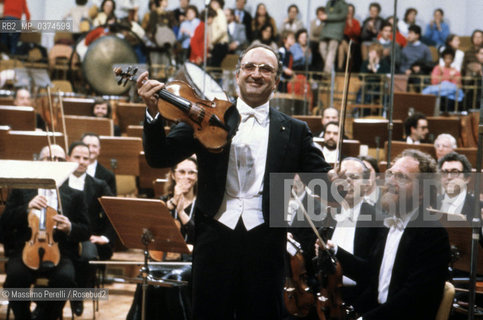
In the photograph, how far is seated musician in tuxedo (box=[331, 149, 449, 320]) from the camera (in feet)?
9.11

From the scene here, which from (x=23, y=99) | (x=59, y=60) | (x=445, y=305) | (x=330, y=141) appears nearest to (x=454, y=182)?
(x=330, y=141)

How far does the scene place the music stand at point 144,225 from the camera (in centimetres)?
364

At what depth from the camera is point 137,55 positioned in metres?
8.96

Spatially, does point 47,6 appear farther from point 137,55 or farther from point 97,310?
point 97,310

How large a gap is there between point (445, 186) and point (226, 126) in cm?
246

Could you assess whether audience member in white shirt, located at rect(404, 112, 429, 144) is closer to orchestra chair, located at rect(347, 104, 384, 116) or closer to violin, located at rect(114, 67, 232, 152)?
orchestra chair, located at rect(347, 104, 384, 116)

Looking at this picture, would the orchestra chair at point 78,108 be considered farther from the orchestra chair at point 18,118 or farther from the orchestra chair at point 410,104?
the orchestra chair at point 410,104

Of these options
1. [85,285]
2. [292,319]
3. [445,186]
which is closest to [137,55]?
[85,285]

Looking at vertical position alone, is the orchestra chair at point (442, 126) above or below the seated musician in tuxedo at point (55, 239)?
above

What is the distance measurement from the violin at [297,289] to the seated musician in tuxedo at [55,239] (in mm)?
1351

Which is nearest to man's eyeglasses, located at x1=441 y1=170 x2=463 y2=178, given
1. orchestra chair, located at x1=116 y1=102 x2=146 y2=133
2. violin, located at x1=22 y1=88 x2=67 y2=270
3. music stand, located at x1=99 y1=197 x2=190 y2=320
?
music stand, located at x1=99 y1=197 x2=190 y2=320

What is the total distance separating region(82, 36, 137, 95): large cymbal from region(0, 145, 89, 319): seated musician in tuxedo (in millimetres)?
4058

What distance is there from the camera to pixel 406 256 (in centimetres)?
287

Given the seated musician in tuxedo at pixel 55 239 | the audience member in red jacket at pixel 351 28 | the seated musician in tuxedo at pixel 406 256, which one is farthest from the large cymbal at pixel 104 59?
the seated musician in tuxedo at pixel 406 256
